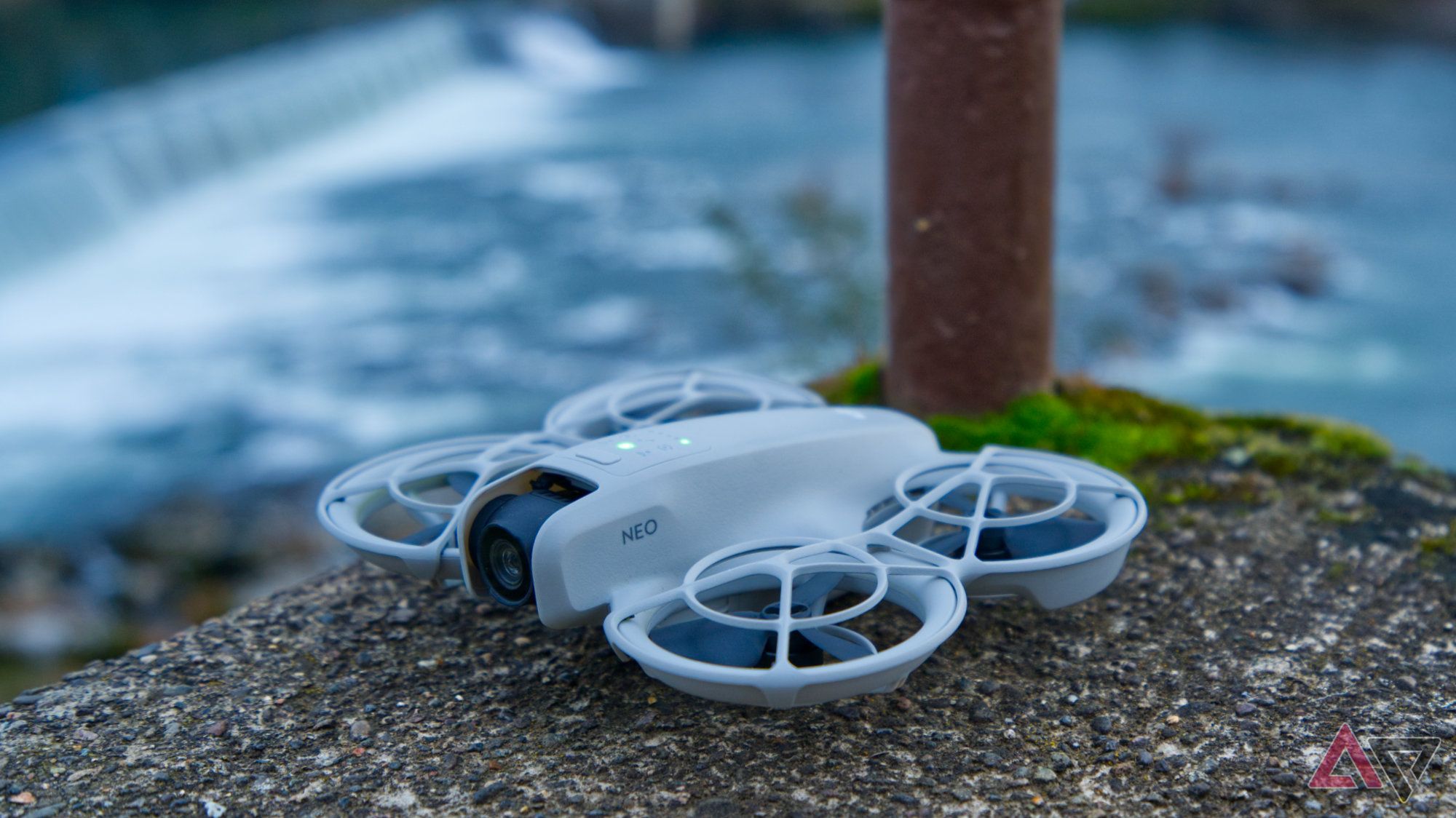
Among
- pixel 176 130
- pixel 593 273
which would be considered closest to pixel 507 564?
pixel 593 273

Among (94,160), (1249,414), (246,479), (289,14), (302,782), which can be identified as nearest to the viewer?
(302,782)

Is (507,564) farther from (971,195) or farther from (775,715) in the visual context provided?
(971,195)

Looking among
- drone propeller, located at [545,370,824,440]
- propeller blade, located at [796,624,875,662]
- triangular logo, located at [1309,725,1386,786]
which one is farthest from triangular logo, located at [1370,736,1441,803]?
drone propeller, located at [545,370,824,440]

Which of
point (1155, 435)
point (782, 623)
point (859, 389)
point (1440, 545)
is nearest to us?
point (782, 623)

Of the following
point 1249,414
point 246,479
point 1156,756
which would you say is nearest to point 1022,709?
point 1156,756

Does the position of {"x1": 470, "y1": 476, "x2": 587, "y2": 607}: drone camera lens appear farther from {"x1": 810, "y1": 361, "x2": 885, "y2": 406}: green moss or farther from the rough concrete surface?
{"x1": 810, "y1": 361, "x2": 885, "y2": 406}: green moss

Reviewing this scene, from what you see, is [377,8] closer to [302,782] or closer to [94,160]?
[94,160]
